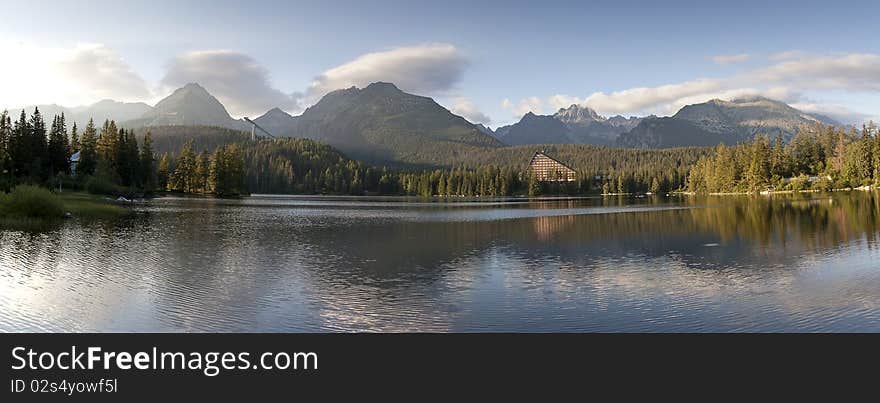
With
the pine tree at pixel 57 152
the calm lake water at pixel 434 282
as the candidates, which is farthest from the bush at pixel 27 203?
the pine tree at pixel 57 152

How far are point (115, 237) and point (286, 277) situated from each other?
74.2 feet

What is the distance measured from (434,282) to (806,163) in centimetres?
19861

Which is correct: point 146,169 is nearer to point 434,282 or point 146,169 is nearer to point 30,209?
point 30,209

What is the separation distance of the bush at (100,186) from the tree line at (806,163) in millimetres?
175643

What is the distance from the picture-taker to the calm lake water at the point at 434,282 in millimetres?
18828

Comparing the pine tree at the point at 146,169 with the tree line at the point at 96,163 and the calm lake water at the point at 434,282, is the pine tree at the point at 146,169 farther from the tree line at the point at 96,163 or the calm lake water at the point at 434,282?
the calm lake water at the point at 434,282

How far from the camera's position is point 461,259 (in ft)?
112

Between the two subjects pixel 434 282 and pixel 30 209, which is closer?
pixel 434 282

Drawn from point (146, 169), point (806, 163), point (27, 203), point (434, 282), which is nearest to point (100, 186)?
point (146, 169)

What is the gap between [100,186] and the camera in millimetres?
94938

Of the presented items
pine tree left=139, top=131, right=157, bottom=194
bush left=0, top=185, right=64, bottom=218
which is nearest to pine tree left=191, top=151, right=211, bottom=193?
pine tree left=139, top=131, right=157, bottom=194
